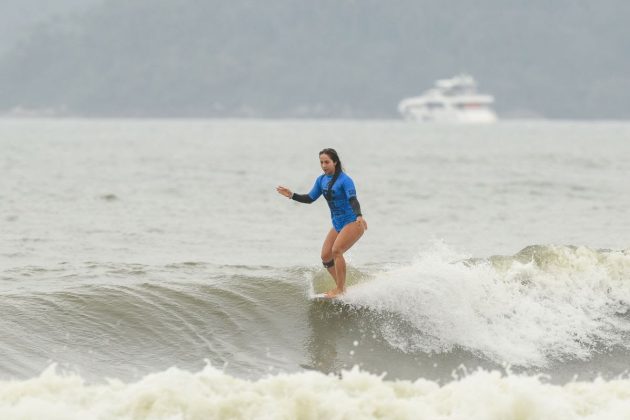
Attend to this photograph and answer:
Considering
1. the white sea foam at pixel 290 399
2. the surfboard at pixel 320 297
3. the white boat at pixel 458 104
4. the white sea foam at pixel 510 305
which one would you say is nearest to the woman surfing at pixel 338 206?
the surfboard at pixel 320 297

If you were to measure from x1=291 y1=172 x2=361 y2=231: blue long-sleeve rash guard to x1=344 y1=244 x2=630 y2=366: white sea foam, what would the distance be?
3.39 feet

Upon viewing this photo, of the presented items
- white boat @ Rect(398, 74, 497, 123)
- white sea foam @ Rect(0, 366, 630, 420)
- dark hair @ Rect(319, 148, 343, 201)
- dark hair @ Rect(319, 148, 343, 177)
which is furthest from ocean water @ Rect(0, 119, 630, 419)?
white boat @ Rect(398, 74, 497, 123)

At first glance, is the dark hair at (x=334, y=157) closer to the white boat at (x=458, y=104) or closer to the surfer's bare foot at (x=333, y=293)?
the surfer's bare foot at (x=333, y=293)

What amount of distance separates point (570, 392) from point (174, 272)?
7482 millimetres

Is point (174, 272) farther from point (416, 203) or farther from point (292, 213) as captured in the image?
point (416, 203)

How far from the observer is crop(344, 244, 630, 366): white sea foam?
1096cm

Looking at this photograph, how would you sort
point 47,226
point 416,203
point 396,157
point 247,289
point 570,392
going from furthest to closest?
point 396,157, point 416,203, point 47,226, point 247,289, point 570,392

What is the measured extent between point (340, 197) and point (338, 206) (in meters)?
0.12

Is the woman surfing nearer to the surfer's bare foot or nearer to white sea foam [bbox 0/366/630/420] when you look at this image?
the surfer's bare foot

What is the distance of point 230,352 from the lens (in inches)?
414

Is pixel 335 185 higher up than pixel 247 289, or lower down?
higher up

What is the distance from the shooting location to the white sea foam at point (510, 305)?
432 inches

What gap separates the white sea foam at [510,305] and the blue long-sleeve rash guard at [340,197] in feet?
3.39

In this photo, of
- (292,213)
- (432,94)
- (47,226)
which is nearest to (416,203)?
(292,213)
